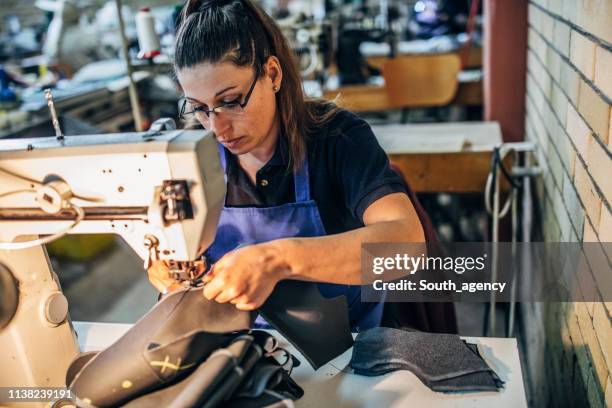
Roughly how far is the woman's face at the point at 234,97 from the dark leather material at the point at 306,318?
0.37 meters

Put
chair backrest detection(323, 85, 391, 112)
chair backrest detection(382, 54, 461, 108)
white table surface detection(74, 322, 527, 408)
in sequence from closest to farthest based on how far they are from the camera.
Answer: white table surface detection(74, 322, 527, 408) < chair backrest detection(382, 54, 461, 108) < chair backrest detection(323, 85, 391, 112)

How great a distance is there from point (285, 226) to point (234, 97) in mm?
339

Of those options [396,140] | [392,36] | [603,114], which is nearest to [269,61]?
[603,114]

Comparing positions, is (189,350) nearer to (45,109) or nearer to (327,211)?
(327,211)

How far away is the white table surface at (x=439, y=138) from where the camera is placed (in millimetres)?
2311

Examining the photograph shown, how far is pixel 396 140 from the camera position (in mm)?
2506

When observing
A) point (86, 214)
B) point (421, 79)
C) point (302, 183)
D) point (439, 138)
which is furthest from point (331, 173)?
point (421, 79)

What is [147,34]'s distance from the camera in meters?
2.45

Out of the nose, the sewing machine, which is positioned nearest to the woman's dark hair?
the nose

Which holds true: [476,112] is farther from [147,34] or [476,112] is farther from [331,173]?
[331,173]

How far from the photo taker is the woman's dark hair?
3.87 feet

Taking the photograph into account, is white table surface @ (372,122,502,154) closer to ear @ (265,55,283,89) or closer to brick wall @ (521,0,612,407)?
brick wall @ (521,0,612,407)

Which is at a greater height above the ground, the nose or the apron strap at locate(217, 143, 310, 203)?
the nose
